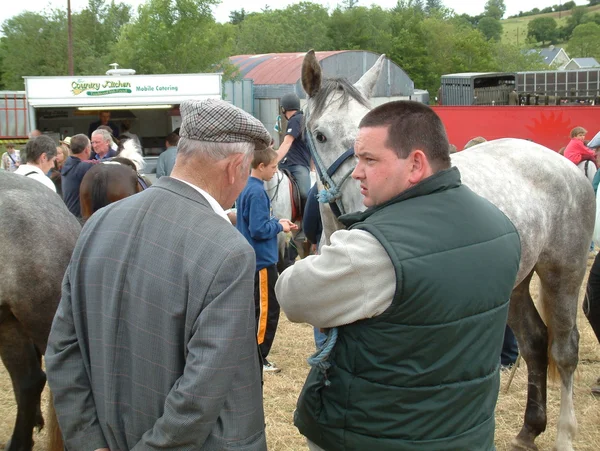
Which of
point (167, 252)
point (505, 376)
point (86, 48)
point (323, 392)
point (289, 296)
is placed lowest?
point (505, 376)

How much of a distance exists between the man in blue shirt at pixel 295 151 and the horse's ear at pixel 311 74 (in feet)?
12.0

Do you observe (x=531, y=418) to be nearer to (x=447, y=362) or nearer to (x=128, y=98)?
(x=447, y=362)

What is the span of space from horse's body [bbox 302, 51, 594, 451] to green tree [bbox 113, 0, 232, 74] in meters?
25.8

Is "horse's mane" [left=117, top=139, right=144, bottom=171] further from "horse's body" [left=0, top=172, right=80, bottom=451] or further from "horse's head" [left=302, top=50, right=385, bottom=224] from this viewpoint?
"horse's head" [left=302, top=50, right=385, bottom=224]

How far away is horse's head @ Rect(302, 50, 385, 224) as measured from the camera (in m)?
3.49

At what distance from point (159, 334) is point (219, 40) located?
94.9 ft

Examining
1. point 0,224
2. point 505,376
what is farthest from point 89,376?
point 505,376

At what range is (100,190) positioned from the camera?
16.0 feet

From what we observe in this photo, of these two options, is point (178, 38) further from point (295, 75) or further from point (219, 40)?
point (295, 75)

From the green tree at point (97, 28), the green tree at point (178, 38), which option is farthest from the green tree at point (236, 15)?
the green tree at point (178, 38)

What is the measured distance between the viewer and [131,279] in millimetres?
1969

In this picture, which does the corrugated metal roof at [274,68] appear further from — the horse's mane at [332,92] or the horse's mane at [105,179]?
the horse's mane at [332,92]

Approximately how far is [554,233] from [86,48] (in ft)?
138

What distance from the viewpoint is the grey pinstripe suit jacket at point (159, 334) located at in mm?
1867
